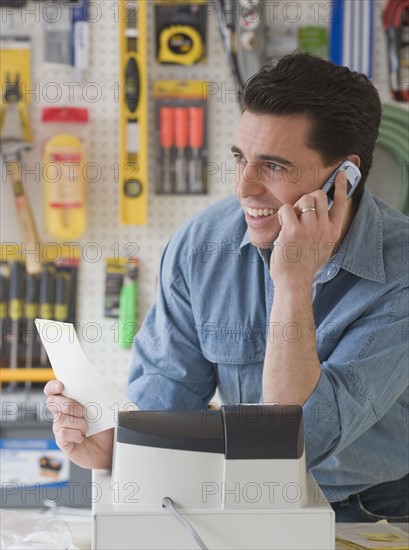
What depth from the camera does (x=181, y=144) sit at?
2984 mm

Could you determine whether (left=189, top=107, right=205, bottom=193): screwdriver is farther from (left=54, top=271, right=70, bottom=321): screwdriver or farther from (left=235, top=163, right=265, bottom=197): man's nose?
(left=235, top=163, right=265, bottom=197): man's nose

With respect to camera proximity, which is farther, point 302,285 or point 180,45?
point 180,45

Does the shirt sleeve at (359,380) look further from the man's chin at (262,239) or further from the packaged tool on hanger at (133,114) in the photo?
the packaged tool on hanger at (133,114)

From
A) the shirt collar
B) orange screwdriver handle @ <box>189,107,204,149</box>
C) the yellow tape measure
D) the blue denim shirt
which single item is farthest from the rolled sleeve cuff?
the yellow tape measure

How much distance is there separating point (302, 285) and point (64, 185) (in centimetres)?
Answer: 152

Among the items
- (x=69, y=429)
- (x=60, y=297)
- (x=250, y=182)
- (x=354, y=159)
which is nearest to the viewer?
(x=69, y=429)

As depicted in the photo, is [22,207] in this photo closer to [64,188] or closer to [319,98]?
[64,188]

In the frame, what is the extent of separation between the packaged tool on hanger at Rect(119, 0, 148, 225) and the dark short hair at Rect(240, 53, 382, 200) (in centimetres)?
115

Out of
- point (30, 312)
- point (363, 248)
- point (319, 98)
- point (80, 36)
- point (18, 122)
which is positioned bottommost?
point (30, 312)

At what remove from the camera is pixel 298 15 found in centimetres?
302

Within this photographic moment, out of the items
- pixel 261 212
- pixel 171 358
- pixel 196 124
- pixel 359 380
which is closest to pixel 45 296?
pixel 196 124

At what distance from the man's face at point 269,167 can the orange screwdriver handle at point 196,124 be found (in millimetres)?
1256

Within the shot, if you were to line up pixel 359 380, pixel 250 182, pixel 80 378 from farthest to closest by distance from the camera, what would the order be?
pixel 250 182 → pixel 359 380 → pixel 80 378

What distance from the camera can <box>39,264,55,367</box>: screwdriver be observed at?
2936 millimetres
